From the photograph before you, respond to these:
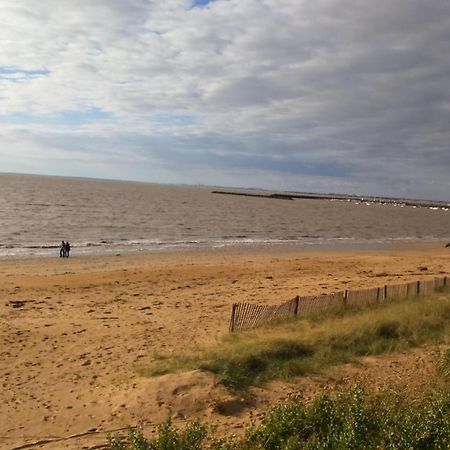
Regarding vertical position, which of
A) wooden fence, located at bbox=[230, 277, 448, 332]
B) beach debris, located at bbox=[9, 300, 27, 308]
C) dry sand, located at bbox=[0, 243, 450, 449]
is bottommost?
beach debris, located at bbox=[9, 300, 27, 308]

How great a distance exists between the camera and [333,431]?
7.34m

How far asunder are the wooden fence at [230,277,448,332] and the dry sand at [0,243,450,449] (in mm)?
846

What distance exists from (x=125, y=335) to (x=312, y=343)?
5737 mm

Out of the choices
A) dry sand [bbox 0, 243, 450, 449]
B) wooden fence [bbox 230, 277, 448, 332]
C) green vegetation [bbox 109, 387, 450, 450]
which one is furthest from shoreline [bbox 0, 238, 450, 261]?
green vegetation [bbox 109, 387, 450, 450]

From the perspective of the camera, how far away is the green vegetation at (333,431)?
6926mm

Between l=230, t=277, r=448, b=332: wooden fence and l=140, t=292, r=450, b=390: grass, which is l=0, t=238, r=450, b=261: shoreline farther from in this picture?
l=140, t=292, r=450, b=390: grass

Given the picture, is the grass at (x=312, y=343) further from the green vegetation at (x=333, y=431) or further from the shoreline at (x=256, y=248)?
the shoreline at (x=256, y=248)

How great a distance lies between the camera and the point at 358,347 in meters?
12.5

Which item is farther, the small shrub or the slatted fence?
the slatted fence

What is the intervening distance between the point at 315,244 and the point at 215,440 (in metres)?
43.5

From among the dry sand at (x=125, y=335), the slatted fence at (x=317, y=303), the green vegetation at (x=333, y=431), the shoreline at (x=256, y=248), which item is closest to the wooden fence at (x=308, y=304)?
the slatted fence at (x=317, y=303)

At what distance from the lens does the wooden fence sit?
48.8ft

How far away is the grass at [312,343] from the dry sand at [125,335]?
0.51m

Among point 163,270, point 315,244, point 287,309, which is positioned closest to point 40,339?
point 287,309
